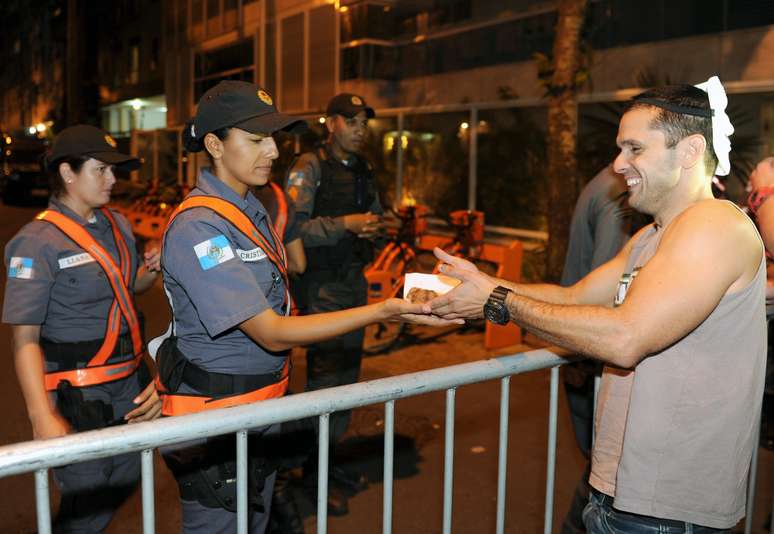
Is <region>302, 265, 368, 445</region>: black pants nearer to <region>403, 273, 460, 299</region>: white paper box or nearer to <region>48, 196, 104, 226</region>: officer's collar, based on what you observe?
<region>48, 196, 104, 226</region>: officer's collar

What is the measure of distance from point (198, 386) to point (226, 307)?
358 millimetres

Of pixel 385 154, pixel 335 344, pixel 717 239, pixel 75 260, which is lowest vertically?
pixel 335 344

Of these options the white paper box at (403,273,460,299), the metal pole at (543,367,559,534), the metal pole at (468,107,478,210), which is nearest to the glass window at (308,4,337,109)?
the metal pole at (468,107,478,210)

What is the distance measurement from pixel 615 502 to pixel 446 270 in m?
0.90

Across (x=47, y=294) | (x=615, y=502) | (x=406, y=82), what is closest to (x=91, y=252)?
(x=47, y=294)

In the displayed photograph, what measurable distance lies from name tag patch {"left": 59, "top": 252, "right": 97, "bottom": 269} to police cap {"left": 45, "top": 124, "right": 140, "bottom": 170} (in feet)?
1.48

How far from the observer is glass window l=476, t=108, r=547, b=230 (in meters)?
11.7

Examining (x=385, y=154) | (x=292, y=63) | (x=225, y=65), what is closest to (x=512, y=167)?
(x=385, y=154)

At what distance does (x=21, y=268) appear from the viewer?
3.04m

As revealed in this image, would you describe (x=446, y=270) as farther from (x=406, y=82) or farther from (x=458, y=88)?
(x=406, y=82)

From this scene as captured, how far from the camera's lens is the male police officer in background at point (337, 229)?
4.70 m

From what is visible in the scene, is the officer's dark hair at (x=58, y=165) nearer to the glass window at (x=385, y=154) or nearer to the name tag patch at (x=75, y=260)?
the name tag patch at (x=75, y=260)

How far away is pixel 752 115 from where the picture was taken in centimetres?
912

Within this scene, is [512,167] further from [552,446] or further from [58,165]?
[552,446]
